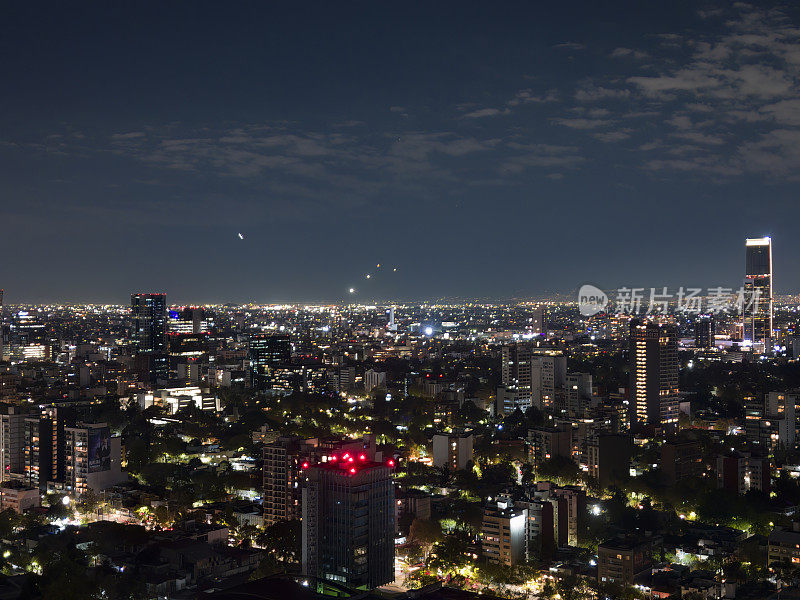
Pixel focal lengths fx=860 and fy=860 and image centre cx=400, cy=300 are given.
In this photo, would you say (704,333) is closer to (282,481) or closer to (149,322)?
(149,322)

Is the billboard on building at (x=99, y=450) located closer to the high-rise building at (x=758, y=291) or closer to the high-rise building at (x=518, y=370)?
the high-rise building at (x=518, y=370)

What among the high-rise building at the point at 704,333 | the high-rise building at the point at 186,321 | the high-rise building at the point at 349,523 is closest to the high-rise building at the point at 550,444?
the high-rise building at the point at 349,523

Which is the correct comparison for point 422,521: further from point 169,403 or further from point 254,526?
point 169,403

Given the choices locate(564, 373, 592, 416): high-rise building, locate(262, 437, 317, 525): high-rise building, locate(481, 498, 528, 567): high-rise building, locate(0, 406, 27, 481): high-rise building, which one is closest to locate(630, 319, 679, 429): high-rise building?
locate(564, 373, 592, 416): high-rise building

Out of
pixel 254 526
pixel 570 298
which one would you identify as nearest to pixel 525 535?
pixel 254 526

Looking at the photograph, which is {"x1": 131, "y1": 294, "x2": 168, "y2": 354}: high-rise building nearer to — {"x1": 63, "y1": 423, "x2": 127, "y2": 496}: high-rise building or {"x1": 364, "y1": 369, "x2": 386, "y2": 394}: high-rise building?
{"x1": 364, "y1": 369, "x2": 386, "y2": 394}: high-rise building

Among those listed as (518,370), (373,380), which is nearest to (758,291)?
(518,370)
